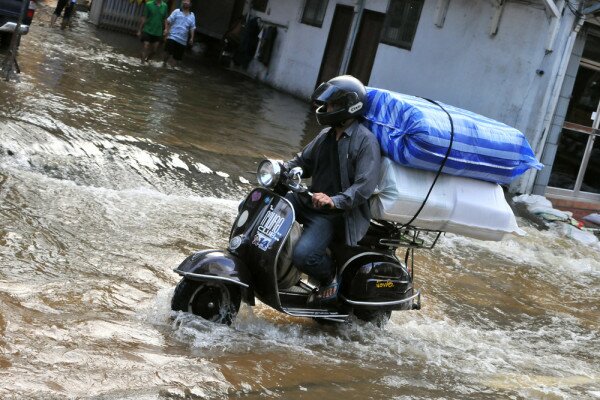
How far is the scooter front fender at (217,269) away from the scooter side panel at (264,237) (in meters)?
0.09

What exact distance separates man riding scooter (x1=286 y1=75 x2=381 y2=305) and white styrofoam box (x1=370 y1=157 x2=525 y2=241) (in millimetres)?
160

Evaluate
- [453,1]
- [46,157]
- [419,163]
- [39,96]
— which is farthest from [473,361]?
[453,1]

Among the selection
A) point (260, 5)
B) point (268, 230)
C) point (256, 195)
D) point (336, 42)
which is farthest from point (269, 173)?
point (260, 5)

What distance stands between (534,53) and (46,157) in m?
8.18

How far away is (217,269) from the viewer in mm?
5137

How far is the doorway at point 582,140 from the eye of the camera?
13.5 metres

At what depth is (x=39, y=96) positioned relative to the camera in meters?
10.8

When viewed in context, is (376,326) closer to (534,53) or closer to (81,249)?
(81,249)

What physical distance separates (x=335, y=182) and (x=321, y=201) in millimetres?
450

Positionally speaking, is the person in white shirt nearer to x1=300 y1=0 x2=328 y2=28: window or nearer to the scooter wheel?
x1=300 y1=0 x2=328 y2=28: window

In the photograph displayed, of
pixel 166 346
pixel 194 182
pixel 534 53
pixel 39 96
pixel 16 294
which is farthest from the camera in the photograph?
pixel 534 53

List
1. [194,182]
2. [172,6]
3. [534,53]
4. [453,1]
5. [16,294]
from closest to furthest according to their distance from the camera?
1. [16,294]
2. [194,182]
3. [534,53]
4. [453,1]
5. [172,6]

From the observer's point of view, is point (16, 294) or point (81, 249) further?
point (81, 249)

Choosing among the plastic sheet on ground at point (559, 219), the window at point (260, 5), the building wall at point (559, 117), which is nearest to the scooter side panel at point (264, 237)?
the plastic sheet on ground at point (559, 219)
